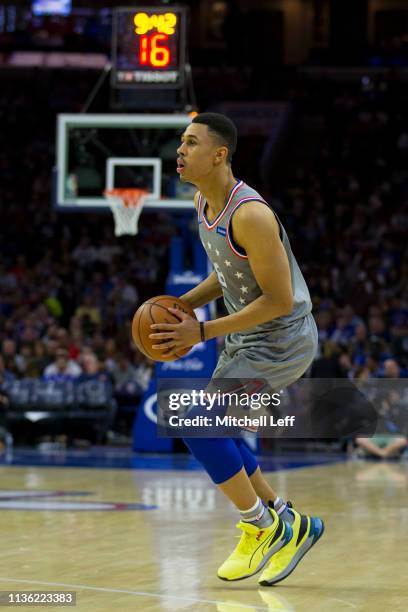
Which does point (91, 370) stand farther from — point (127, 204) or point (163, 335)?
point (163, 335)

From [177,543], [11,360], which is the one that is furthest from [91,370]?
[177,543]

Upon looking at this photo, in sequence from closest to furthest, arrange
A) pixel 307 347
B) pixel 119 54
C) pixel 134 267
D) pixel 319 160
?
pixel 307 347 → pixel 119 54 → pixel 134 267 → pixel 319 160

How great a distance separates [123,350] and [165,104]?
4.93 meters

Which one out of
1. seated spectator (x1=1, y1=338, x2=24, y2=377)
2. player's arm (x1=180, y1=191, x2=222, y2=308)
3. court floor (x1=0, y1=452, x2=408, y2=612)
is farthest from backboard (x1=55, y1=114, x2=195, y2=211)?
player's arm (x1=180, y1=191, x2=222, y2=308)

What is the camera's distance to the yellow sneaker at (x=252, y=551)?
5.02 meters

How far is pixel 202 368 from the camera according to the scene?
13.5 m

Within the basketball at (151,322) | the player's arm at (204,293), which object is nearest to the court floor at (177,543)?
the basketball at (151,322)

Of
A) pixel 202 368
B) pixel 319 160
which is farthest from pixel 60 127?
pixel 319 160

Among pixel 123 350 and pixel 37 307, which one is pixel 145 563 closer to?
pixel 123 350

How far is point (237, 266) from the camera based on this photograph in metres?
4.89

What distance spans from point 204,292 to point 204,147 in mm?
756

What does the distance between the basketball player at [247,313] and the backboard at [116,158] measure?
8.08m

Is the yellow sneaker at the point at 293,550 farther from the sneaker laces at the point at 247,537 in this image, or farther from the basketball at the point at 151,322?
the basketball at the point at 151,322

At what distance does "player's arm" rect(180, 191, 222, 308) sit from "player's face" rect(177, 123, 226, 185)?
34 centimetres
